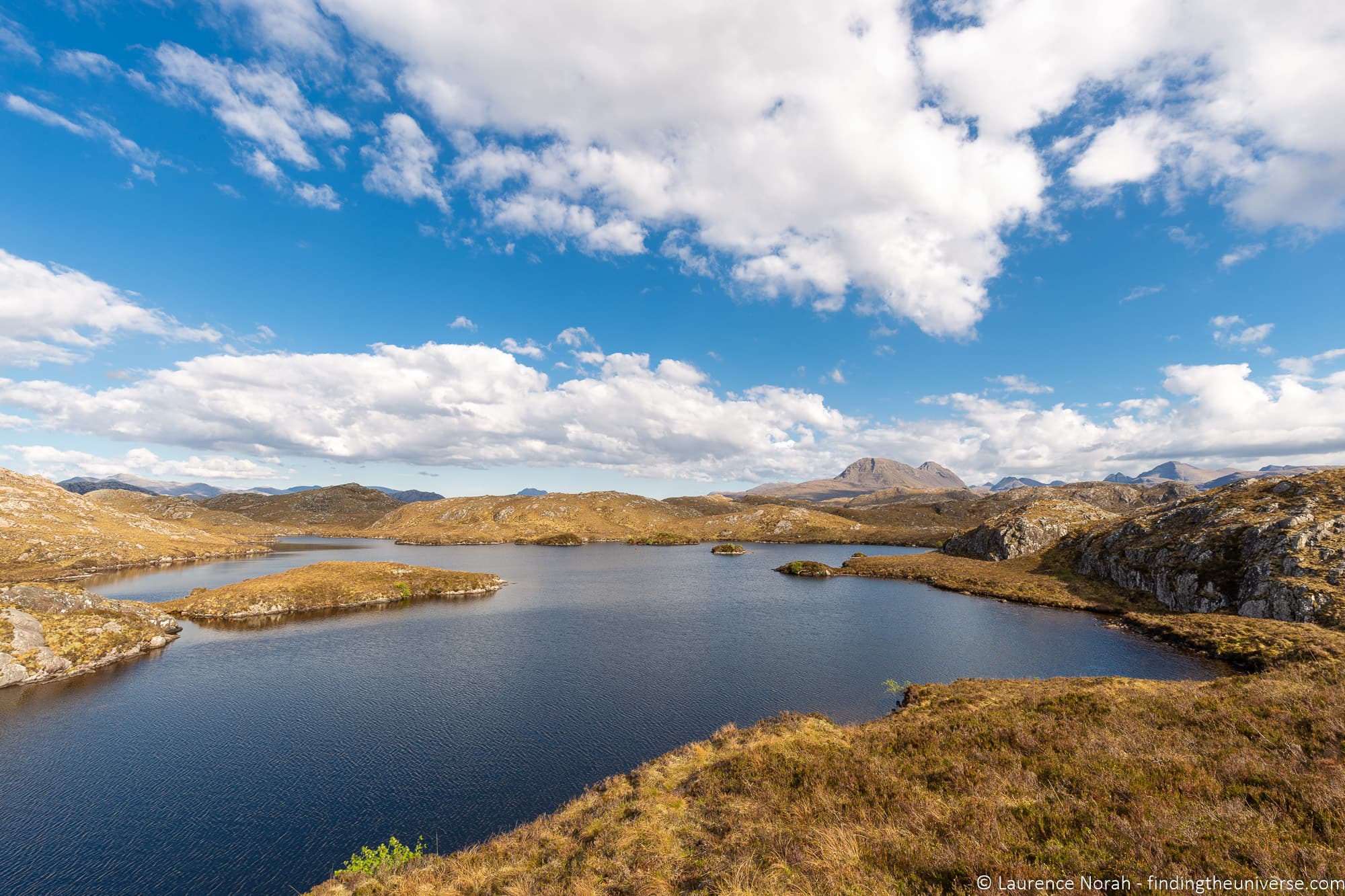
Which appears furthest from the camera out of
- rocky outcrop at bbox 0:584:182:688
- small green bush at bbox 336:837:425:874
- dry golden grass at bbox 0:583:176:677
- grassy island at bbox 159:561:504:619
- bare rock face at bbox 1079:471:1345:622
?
grassy island at bbox 159:561:504:619

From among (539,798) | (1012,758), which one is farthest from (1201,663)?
(539,798)

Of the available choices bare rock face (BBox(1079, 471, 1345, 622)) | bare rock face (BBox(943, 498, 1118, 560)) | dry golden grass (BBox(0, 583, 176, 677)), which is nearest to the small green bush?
dry golden grass (BBox(0, 583, 176, 677))

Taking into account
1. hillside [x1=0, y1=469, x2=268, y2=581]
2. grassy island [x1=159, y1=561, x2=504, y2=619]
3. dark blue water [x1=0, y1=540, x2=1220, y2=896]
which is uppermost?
hillside [x1=0, y1=469, x2=268, y2=581]

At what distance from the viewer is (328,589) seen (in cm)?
8400

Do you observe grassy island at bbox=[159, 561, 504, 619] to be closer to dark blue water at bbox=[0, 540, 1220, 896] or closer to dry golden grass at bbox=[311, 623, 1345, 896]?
dark blue water at bbox=[0, 540, 1220, 896]

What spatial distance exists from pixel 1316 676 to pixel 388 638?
81742 millimetres

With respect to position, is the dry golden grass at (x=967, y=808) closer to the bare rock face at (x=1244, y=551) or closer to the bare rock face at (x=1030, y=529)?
the bare rock face at (x=1244, y=551)

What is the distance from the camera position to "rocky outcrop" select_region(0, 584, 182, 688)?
150 feet

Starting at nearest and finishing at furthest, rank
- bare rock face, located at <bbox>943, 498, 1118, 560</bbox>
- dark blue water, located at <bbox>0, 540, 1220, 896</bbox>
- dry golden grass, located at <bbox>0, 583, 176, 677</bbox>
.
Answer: dark blue water, located at <bbox>0, 540, 1220, 896</bbox> → dry golden grass, located at <bbox>0, 583, 176, 677</bbox> → bare rock face, located at <bbox>943, 498, 1118, 560</bbox>

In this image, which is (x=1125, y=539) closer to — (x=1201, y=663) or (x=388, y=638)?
(x=1201, y=663)

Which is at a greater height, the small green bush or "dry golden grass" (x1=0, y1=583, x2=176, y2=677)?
"dry golden grass" (x1=0, y1=583, x2=176, y2=677)

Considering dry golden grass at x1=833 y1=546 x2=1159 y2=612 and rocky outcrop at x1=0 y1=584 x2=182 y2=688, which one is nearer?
rocky outcrop at x1=0 y1=584 x2=182 y2=688

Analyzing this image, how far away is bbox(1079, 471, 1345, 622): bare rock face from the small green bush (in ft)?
282

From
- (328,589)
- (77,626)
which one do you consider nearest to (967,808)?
(77,626)
